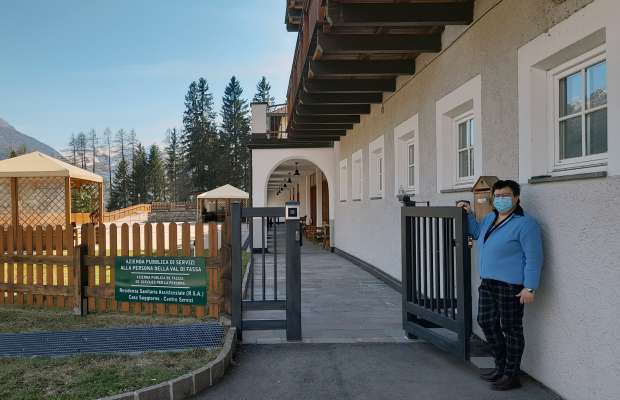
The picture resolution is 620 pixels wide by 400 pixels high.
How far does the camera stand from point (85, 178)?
1697 centimetres

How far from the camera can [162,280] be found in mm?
6184

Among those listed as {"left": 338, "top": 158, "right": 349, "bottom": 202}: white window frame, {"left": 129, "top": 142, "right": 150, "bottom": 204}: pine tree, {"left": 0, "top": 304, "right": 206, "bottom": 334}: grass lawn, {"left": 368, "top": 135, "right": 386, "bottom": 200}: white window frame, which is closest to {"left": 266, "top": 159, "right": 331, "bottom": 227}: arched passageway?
{"left": 338, "top": 158, "right": 349, "bottom": 202}: white window frame

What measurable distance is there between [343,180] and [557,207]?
1140cm

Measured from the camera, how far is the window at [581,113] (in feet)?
11.9

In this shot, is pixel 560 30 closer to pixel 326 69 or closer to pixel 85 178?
pixel 326 69

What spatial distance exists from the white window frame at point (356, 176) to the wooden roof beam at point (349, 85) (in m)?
3.59

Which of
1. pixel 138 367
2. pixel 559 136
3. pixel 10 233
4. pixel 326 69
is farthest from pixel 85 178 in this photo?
pixel 559 136

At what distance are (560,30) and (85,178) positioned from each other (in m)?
15.9

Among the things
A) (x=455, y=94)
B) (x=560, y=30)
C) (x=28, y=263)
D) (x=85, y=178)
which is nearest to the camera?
(x=560, y=30)

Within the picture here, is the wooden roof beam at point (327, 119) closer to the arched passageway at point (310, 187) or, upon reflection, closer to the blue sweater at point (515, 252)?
the arched passageway at point (310, 187)

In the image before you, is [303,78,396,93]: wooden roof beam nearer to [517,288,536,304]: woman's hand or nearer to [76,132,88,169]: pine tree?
[517,288,536,304]: woman's hand

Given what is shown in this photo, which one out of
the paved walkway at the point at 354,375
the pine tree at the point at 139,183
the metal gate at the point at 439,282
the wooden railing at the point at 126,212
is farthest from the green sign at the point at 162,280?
the pine tree at the point at 139,183

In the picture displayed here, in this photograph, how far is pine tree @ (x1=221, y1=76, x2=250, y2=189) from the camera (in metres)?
66.8

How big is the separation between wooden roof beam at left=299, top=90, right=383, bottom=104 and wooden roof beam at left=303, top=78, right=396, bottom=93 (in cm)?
75
